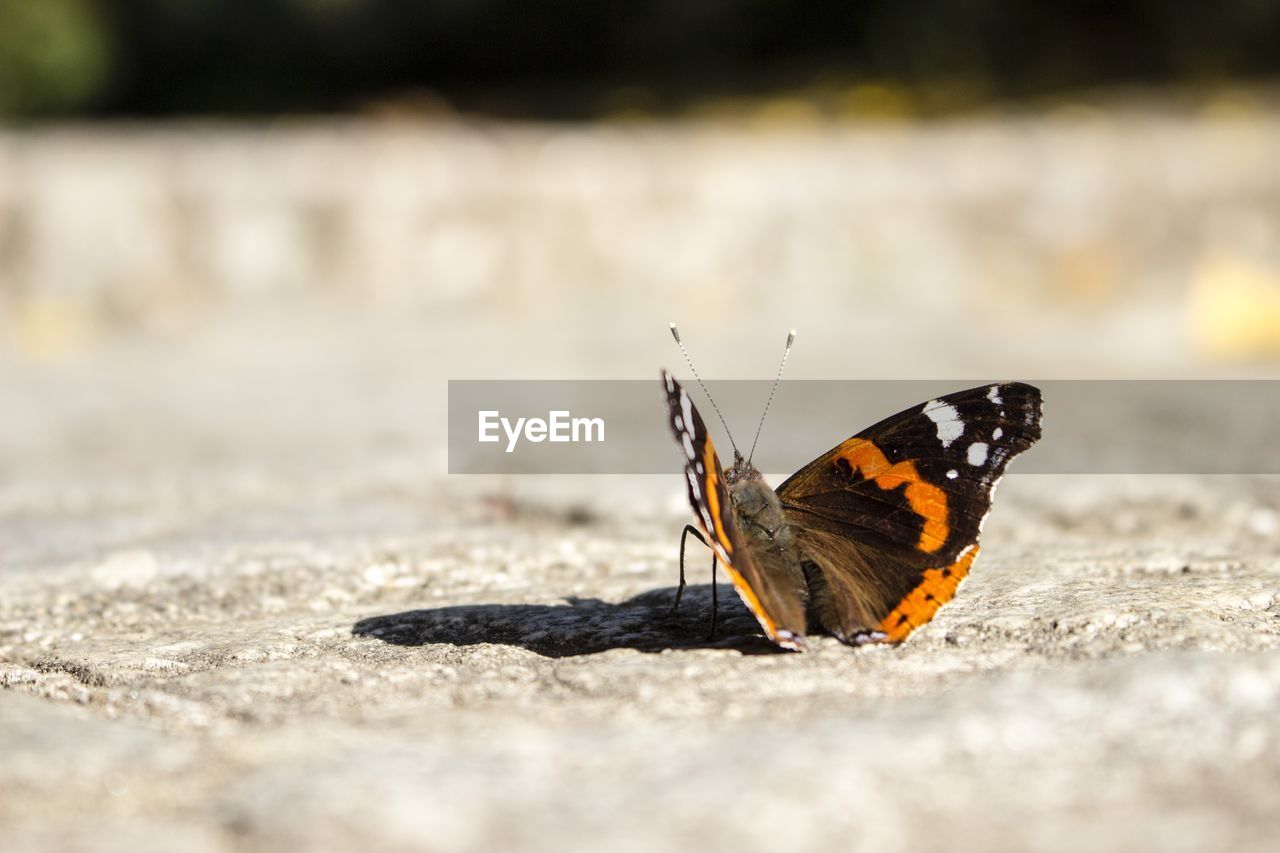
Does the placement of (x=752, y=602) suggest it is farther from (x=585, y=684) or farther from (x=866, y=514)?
(x=866, y=514)

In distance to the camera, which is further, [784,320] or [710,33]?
[710,33]

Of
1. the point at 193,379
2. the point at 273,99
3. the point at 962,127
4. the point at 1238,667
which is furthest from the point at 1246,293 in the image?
the point at 273,99

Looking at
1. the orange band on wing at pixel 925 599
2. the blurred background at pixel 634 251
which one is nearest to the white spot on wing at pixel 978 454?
the orange band on wing at pixel 925 599

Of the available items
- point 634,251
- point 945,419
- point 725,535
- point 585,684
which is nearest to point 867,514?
point 945,419

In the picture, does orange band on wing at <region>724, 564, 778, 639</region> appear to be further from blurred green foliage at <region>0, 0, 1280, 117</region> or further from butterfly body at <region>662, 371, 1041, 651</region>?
blurred green foliage at <region>0, 0, 1280, 117</region>

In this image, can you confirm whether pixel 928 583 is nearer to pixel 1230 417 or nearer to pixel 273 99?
pixel 1230 417

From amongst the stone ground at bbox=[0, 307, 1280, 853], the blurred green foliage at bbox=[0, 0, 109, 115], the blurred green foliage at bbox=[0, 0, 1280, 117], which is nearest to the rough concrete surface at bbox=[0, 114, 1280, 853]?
the stone ground at bbox=[0, 307, 1280, 853]
